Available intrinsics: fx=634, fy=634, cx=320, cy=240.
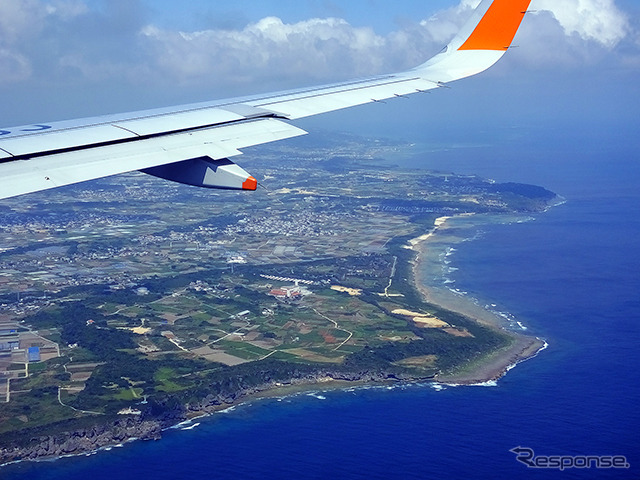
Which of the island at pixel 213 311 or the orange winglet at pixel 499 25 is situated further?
the island at pixel 213 311

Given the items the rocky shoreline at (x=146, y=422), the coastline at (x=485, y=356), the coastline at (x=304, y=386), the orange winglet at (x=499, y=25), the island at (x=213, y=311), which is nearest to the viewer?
the orange winglet at (x=499, y=25)

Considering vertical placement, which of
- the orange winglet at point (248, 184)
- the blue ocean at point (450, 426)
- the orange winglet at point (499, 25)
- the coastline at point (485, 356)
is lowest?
the blue ocean at point (450, 426)

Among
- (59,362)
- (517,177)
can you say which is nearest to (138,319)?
(59,362)

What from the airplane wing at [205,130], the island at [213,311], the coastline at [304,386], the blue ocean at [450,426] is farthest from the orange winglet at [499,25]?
the coastline at [304,386]

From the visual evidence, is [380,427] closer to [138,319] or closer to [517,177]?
[138,319]

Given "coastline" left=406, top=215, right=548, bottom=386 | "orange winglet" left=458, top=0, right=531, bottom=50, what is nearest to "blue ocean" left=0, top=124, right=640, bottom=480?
"coastline" left=406, top=215, right=548, bottom=386

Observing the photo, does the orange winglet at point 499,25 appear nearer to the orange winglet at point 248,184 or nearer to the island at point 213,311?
the island at point 213,311

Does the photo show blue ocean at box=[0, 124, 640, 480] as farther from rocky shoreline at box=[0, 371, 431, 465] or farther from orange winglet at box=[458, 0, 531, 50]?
orange winglet at box=[458, 0, 531, 50]

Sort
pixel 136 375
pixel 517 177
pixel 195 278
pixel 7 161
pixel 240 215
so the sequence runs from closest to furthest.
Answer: pixel 7 161 < pixel 136 375 < pixel 195 278 < pixel 240 215 < pixel 517 177
